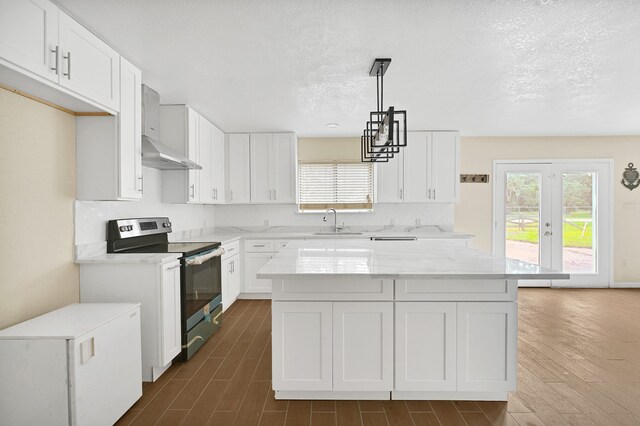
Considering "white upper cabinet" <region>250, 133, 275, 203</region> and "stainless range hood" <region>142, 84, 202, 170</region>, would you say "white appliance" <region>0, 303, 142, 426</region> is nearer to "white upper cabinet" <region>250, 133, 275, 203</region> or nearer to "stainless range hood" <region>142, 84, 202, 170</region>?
"stainless range hood" <region>142, 84, 202, 170</region>

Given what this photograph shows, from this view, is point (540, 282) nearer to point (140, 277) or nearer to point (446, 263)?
point (446, 263)

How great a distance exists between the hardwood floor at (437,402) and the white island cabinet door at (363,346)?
160 millimetres

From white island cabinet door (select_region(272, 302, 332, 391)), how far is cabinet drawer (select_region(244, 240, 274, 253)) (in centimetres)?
283

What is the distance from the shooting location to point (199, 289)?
3408 millimetres

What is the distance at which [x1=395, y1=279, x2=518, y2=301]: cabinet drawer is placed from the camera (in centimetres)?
235

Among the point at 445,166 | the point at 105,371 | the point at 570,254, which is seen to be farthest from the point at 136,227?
the point at 570,254

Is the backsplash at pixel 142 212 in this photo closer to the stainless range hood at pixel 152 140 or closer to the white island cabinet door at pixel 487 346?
the stainless range hood at pixel 152 140

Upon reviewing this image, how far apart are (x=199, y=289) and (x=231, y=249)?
54.4 inches

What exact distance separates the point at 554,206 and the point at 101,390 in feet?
21.2

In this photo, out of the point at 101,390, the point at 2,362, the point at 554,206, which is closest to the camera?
the point at 2,362

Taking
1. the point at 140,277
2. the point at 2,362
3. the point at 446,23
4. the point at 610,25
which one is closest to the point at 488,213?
the point at 610,25

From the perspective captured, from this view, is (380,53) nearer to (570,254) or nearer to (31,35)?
(31,35)

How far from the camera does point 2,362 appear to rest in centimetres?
188

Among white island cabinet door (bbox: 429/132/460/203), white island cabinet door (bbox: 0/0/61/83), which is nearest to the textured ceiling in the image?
white island cabinet door (bbox: 0/0/61/83)
